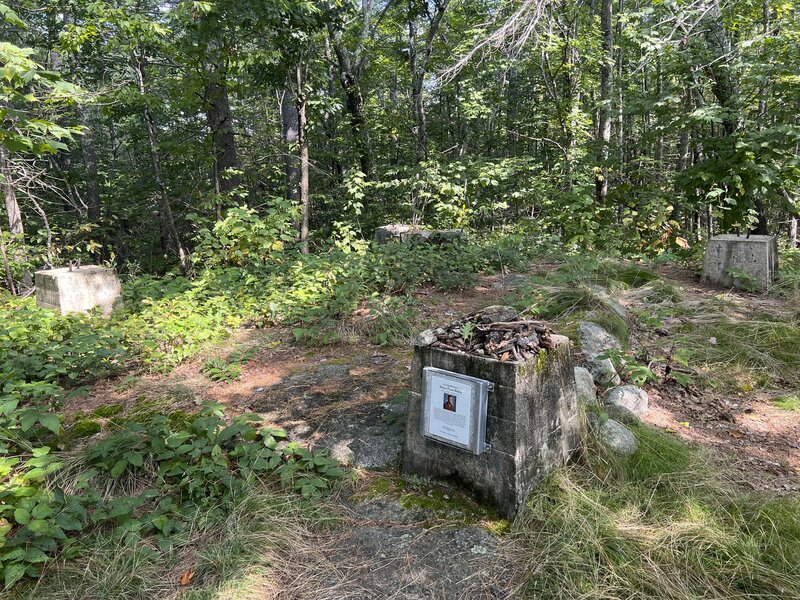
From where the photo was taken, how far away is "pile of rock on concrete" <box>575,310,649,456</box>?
2748 mm

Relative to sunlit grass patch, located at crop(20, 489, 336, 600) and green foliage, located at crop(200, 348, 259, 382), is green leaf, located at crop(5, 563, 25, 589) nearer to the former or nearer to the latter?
sunlit grass patch, located at crop(20, 489, 336, 600)

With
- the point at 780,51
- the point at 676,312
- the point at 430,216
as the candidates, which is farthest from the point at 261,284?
the point at 780,51

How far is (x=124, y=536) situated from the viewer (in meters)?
2.20

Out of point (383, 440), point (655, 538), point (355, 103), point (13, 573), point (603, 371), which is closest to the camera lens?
point (13, 573)

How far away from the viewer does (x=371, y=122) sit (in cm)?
1202

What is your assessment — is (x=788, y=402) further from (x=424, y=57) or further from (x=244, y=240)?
(x=424, y=57)

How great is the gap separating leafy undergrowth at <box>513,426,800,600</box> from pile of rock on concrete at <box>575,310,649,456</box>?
26cm

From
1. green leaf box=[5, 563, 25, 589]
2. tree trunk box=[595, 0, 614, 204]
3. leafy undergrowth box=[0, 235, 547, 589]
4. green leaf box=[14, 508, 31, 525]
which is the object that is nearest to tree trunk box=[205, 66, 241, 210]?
leafy undergrowth box=[0, 235, 547, 589]

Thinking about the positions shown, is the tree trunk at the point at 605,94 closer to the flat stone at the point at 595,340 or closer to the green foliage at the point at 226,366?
the flat stone at the point at 595,340

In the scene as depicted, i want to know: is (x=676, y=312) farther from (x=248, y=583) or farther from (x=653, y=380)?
(x=248, y=583)

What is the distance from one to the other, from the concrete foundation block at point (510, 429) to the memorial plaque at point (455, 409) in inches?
1.8

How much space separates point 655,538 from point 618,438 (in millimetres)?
753

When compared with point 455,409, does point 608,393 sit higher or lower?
lower

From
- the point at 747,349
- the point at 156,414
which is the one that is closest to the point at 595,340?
the point at 747,349
